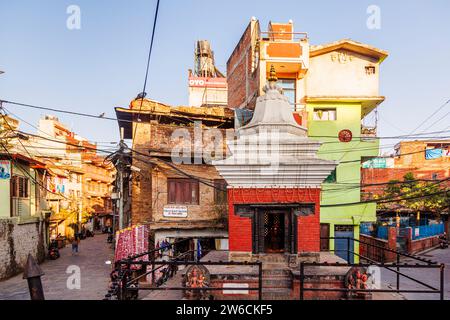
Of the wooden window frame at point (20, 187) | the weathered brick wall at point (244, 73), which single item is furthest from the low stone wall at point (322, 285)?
the wooden window frame at point (20, 187)

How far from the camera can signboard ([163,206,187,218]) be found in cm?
1866

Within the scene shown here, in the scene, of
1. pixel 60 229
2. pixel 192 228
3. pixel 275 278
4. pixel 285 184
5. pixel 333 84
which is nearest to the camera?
pixel 275 278

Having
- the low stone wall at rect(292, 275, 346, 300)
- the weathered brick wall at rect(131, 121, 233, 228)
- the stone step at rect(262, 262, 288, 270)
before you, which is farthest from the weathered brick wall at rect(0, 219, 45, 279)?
the low stone wall at rect(292, 275, 346, 300)

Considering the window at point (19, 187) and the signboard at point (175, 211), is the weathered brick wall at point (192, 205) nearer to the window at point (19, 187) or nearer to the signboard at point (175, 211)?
the signboard at point (175, 211)

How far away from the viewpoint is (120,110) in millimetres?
19906

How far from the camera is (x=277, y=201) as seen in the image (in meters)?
10.8

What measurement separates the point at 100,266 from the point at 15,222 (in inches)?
260

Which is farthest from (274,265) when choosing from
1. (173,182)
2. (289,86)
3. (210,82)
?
(210,82)

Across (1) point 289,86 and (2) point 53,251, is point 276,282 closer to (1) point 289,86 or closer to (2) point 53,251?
(1) point 289,86

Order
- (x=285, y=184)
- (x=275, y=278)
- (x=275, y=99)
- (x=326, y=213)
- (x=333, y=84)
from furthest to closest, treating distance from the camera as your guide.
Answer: (x=333, y=84) → (x=326, y=213) → (x=275, y=99) → (x=285, y=184) → (x=275, y=278)

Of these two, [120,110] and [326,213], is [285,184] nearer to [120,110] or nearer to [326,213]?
[326,213]

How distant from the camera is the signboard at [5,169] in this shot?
20.4 metres

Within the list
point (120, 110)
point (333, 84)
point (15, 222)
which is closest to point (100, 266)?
point (15, 222)

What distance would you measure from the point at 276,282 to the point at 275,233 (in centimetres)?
204
